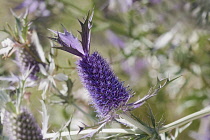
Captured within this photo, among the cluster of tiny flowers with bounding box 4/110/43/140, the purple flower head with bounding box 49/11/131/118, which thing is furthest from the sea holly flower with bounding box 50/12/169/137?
the cluster of tiny flowers with bounding box 4/110/43/140

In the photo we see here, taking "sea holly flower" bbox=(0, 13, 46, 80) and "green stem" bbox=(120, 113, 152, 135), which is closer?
"green stem" bbox=(120, 113, 152, 135)

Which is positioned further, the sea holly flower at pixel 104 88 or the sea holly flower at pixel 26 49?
the sea holly flower at pixel 26 49

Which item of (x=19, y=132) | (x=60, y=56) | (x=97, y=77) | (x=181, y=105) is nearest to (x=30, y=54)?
(x=19, y=132)

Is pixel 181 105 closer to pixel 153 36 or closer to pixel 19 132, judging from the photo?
pixel 153 36

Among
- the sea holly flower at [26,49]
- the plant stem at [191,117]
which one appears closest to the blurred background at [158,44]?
the sea holly flower at [26,49]

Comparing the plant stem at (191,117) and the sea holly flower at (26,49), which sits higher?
the sea holly flower at (26,49)

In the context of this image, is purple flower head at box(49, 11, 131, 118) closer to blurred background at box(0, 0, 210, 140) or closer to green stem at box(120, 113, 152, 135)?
green stem at box(120, 113, 152, 135)

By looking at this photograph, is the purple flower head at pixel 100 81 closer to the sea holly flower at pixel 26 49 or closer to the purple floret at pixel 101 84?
the purple floret at pixel 101 84
